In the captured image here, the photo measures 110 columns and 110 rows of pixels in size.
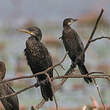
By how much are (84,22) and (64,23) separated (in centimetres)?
1338

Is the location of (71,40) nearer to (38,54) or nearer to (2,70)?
(38,54)

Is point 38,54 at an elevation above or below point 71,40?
above

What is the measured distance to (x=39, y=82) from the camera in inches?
172

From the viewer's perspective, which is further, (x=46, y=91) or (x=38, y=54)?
(x=38, y=54)

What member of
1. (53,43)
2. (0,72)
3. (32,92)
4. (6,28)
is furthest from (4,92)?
(6,28)

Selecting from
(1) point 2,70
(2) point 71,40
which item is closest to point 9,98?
(1) point 2,70

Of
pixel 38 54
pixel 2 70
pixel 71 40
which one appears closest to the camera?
pixel 2 70

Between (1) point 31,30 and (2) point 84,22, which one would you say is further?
(2) point 84,22

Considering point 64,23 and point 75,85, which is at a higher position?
point 64,23

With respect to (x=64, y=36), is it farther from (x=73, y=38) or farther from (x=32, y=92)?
(x=32, y=92)

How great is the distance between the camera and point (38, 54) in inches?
172

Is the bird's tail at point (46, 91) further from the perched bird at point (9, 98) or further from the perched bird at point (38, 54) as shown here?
the perched bird at point (9, 98)

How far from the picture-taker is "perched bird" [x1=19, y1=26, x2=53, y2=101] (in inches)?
167

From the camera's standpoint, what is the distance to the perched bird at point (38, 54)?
13.9 ft
